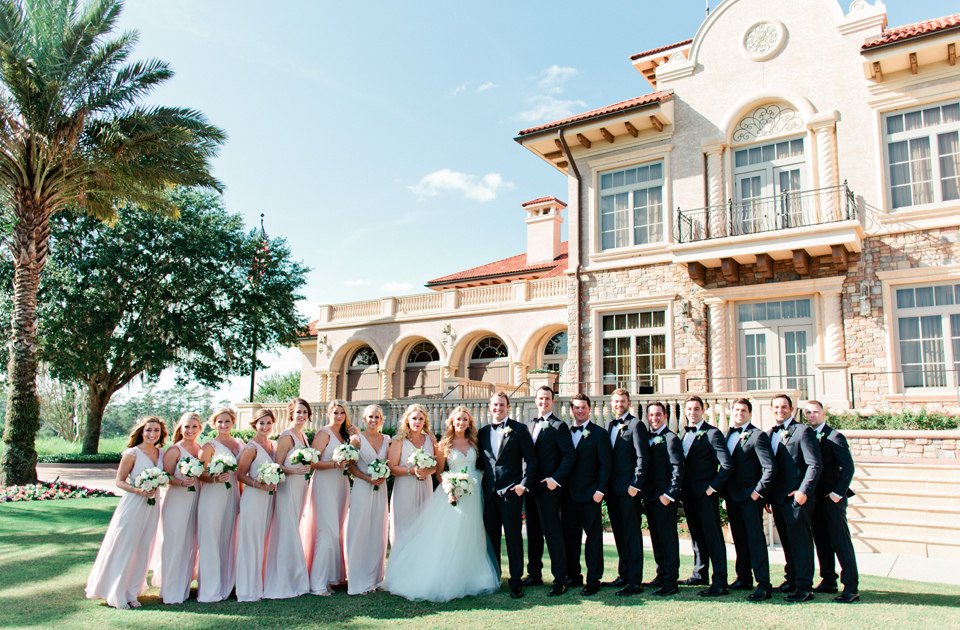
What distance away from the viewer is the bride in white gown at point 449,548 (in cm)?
652

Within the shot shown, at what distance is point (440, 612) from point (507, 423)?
195cm

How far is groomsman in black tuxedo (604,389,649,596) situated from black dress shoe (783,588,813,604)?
4.47ft

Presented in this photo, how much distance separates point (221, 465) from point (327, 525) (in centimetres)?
125

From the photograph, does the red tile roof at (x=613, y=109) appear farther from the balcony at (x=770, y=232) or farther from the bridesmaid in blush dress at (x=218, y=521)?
the bridesmaid in blush dress at (x=218, y=521)

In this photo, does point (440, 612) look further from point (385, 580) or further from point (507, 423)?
point (507, 423)

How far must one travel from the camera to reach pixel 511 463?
698 centimetres

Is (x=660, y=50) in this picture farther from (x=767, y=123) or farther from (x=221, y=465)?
(x=221, y=465)

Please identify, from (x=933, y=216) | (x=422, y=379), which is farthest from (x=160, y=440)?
(x=422, y=379)

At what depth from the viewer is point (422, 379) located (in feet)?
92.4

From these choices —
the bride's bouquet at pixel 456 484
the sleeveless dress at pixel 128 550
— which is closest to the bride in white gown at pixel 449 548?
the bride's bouquet at pixel 456 484

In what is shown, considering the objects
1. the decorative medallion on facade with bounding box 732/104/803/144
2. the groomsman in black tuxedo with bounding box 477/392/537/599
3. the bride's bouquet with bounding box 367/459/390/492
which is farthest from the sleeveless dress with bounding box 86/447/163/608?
the decorative medallion on facade with bounding box 732/104/803/144

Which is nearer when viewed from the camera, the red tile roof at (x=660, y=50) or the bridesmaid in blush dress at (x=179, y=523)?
the bridesmaid in blush dress at (x=179, y=523)

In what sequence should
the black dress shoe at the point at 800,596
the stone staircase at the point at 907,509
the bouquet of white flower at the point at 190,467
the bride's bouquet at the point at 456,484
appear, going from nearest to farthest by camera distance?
1. the black dress shoe at the point at 800,596
2. the bouquet of white flower at the point at 190,467
3. the bride's bouquet at the point at 456,484
4. the stone staircase at the point at 907,509

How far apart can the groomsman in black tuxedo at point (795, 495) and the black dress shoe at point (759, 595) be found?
177 millimetres
